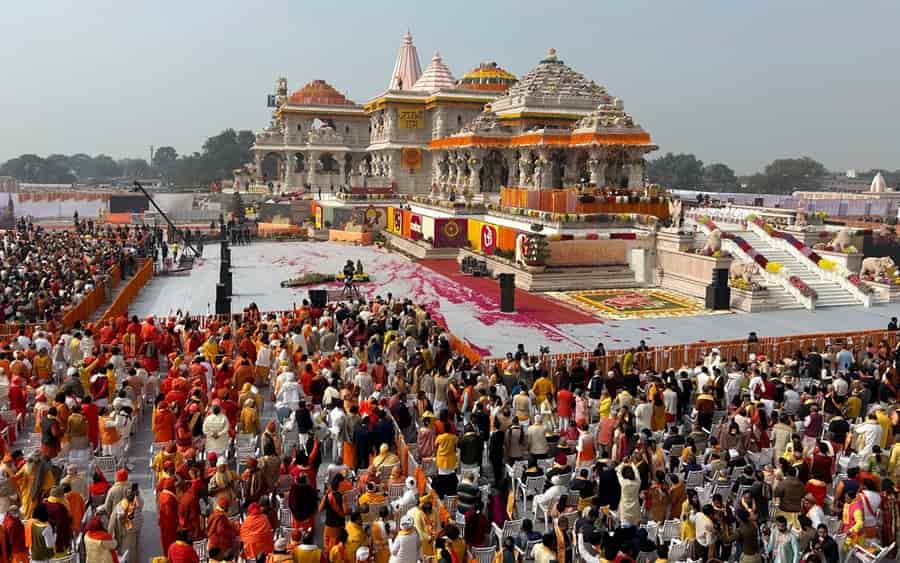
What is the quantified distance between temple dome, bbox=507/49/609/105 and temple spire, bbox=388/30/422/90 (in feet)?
75.1

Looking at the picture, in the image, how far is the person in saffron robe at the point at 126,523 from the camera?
8.11 metres

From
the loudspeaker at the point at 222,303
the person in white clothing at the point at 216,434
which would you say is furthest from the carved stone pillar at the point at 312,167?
the person in white clothing at the point at 216,434

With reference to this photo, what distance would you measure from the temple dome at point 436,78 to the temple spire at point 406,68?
700cm

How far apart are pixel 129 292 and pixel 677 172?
118 meters

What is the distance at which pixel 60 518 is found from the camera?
788 cm

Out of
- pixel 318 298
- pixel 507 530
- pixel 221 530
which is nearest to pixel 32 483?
pixel 221 530

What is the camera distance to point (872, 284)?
2630 cm

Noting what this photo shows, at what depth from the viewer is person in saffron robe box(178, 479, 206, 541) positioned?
27.3 feet

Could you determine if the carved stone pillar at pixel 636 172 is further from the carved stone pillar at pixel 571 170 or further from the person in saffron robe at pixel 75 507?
the person in saffron robe at pixel 75 507

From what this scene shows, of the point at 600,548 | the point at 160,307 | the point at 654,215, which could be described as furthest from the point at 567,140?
the point at 600,548

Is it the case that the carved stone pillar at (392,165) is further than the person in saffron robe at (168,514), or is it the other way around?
the carved stone pillar at (392,165)

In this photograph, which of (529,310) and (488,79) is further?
(488,79)

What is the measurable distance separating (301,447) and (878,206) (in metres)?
64.0

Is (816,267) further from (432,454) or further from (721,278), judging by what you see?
(432,454)
